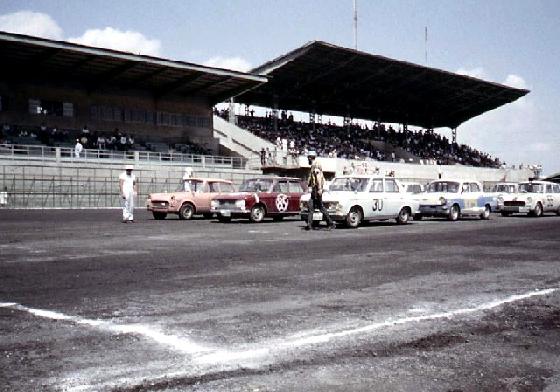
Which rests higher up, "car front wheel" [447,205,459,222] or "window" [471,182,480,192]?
"window" [471,182,480,192]

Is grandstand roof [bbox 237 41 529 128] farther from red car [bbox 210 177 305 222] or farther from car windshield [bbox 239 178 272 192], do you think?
car windshield [bbox 239 178 272 192]

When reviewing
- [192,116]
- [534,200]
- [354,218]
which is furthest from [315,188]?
[192,116]

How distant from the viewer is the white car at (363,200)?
15898 millimetres

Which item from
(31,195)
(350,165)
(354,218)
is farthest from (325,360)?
(350,165)

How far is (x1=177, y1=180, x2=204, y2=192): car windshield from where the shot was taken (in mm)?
19953

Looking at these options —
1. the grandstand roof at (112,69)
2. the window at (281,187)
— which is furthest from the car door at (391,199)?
the grandstand roof at (112,69)

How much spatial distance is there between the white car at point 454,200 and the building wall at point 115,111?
25.6 metres

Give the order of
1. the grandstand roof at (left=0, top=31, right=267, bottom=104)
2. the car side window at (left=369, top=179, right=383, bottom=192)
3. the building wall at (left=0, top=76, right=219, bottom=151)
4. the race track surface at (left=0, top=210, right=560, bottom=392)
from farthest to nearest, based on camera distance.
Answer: the building wall at (left=0, top=76, right=219, bottom=151) < the grandstand roof at (left=0, top=31, right=267, bottom=104) < the car side window at (left=369, top=179, right=383, bottom=192) < the race track surface at (left=0, top=210, right=560, bottom=392)

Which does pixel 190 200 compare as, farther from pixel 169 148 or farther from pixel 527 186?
pixel 169 148

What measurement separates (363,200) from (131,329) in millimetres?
Result: 12576

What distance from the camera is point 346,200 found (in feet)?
52.3

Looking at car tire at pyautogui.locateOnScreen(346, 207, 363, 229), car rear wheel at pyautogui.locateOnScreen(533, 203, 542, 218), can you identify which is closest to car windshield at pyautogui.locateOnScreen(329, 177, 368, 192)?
car tire at pyautogui.locateOnScreen(346, 207, 363, 229)

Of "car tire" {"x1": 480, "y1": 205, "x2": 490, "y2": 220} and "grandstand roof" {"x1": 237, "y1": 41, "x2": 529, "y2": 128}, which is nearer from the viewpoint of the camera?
"car tire" {"x1": 480, "y1": 205, "x2": 490, "y2": 220}

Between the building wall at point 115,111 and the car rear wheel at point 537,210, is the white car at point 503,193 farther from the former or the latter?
the building wall at point 115,111
